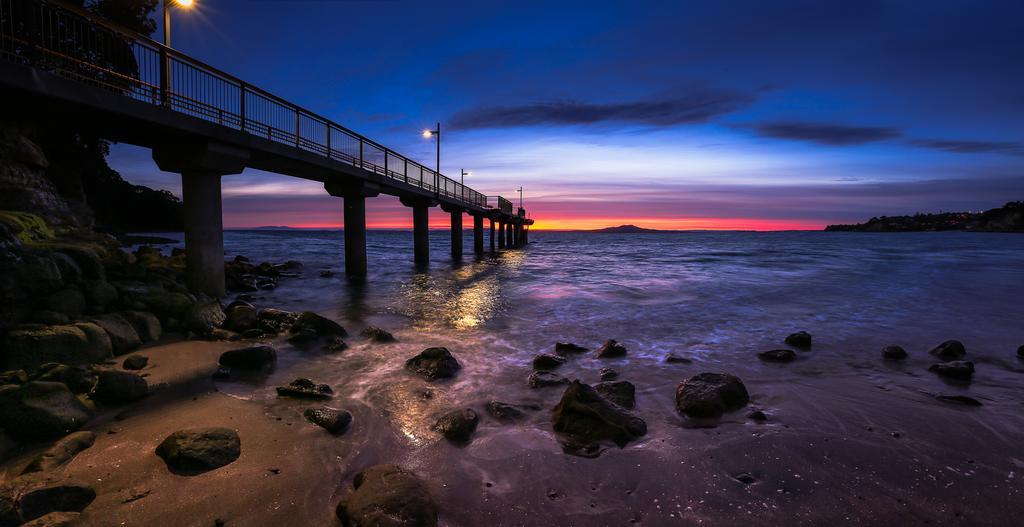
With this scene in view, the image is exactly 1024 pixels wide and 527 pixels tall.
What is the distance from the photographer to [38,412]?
14.1 ft

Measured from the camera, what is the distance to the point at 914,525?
3.57 meters

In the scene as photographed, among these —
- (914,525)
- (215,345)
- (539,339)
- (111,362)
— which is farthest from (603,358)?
(111,362)

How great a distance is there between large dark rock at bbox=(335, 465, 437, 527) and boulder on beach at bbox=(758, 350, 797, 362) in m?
7.39

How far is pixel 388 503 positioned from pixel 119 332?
6424 millimetres

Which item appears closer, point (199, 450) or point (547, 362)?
point (199, 450)

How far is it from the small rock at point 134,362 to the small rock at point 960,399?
1133cm

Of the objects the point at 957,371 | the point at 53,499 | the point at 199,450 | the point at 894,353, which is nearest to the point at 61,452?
the point at 53,499

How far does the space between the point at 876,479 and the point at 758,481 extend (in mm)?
1141

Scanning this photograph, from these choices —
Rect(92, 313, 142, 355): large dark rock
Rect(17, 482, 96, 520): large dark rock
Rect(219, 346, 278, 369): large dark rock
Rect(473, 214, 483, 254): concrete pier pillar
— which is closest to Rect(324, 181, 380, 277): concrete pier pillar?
Rect(92, 313, 142, 355): large dark rock

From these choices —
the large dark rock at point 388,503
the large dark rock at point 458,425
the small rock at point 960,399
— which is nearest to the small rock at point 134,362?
the large dark rock at point 458,425

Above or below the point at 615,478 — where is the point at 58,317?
above

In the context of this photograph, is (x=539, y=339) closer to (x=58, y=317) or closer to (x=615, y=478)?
(x=615, y=478)

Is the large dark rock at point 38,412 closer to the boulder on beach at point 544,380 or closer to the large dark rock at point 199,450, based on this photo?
the large dark rock at point 199,450

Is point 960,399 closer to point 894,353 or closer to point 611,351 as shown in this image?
point 894,353
